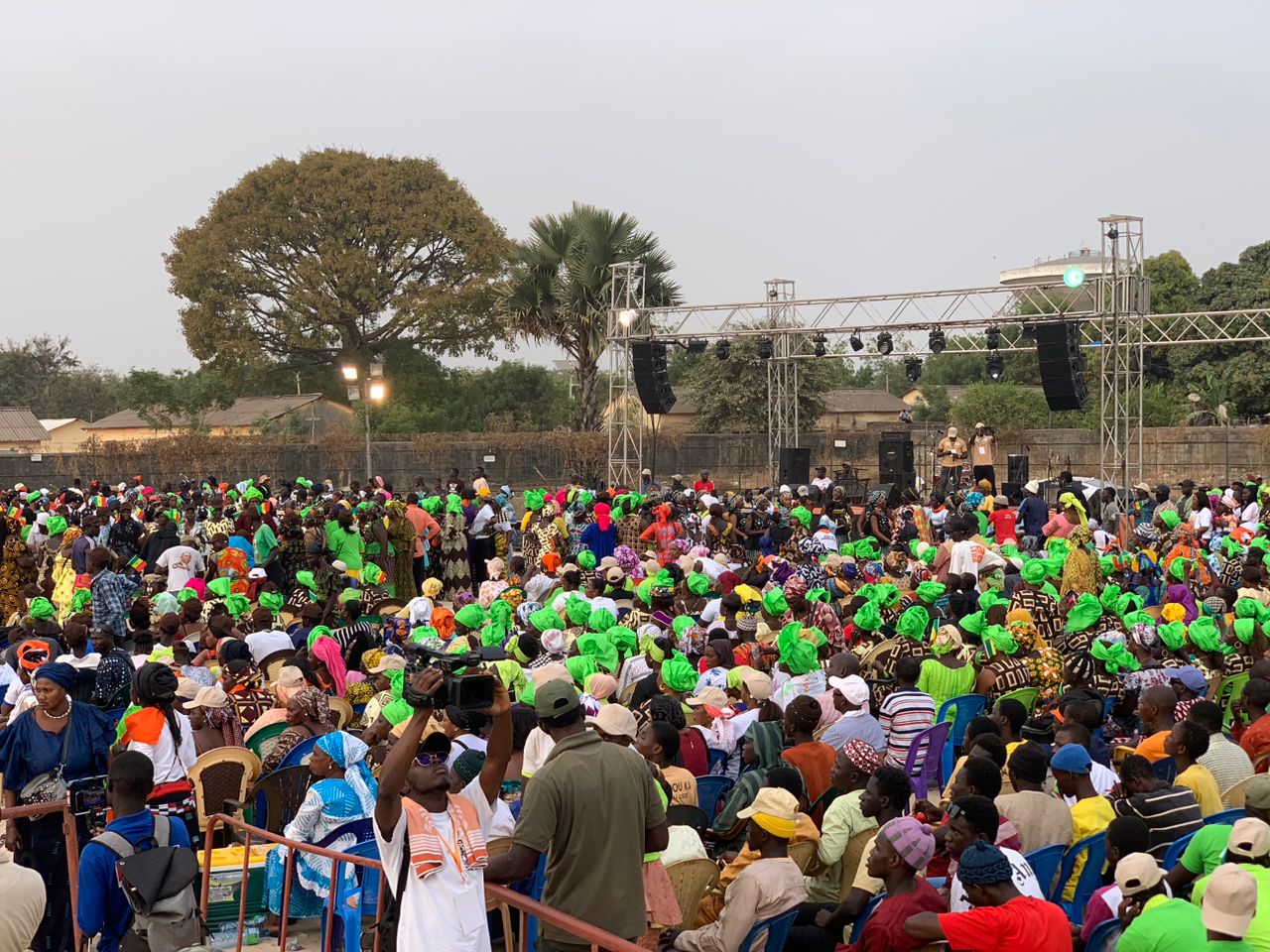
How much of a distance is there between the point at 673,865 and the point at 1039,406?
41073 millimetres

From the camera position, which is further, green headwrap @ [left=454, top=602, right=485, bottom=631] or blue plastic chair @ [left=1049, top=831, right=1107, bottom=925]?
green headwrap @ [left=454, top=602, right=485, bottom=631]

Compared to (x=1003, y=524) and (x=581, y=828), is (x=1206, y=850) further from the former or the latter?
(x=1003, y=524)

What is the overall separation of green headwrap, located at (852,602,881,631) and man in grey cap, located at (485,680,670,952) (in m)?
4.84

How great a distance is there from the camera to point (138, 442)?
3148 centimetres

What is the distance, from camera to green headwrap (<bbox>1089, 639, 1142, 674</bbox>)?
317 inches

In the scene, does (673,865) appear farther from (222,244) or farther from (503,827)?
(222,244)

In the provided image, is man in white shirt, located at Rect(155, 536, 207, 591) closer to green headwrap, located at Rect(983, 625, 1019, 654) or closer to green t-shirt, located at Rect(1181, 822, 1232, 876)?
green headwrap, located at Rect(983, 625, 1019, 654)

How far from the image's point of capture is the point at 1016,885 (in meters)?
4.34

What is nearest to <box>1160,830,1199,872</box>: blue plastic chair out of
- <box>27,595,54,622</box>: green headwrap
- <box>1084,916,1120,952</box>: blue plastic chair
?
<box>1084,916,1120,952</box>: blue plastic chair

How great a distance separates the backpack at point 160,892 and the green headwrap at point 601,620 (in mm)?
4014

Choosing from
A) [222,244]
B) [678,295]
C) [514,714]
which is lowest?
[514,714]

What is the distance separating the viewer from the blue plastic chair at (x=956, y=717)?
773 cm

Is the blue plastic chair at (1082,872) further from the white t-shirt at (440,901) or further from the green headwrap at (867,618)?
the green headwrap at (867,618)

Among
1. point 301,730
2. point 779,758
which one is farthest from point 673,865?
point 301,730
